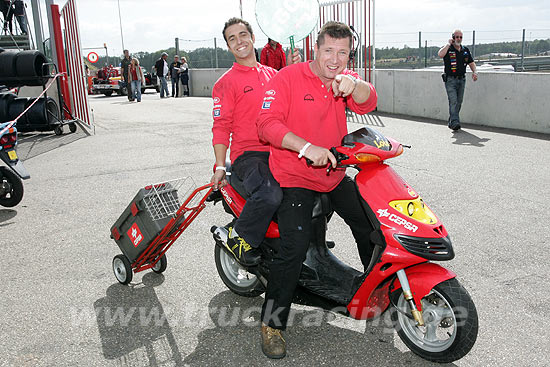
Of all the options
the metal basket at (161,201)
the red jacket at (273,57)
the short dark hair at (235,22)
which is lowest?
the metal basket at (161,201)

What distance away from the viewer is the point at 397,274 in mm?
2850

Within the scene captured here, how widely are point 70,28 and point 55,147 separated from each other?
384cm

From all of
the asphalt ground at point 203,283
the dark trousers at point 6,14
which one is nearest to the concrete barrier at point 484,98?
the asphalt ground at point 203,283

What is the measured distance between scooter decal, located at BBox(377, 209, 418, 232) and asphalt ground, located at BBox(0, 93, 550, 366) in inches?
33.2

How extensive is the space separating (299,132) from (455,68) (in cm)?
850

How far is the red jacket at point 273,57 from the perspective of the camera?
959cm

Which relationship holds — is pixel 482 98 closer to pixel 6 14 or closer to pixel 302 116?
pixel 302 116

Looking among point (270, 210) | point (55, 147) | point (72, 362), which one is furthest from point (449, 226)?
point (55, 147)

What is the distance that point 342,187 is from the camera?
3.30 m

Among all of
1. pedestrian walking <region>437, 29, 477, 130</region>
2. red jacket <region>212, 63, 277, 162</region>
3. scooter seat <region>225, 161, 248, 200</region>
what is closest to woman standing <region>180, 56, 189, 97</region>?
pedestrian walking <region>437, 29, 477, 130</region>

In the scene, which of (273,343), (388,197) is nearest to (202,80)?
(273,343)

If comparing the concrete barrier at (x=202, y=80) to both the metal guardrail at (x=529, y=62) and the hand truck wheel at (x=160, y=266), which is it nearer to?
the metal guardrail at (x=529, y=62)

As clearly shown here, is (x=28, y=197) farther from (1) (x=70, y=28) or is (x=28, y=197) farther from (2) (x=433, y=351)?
(1) (x=70, y=28)

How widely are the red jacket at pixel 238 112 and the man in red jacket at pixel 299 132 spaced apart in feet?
2.01
